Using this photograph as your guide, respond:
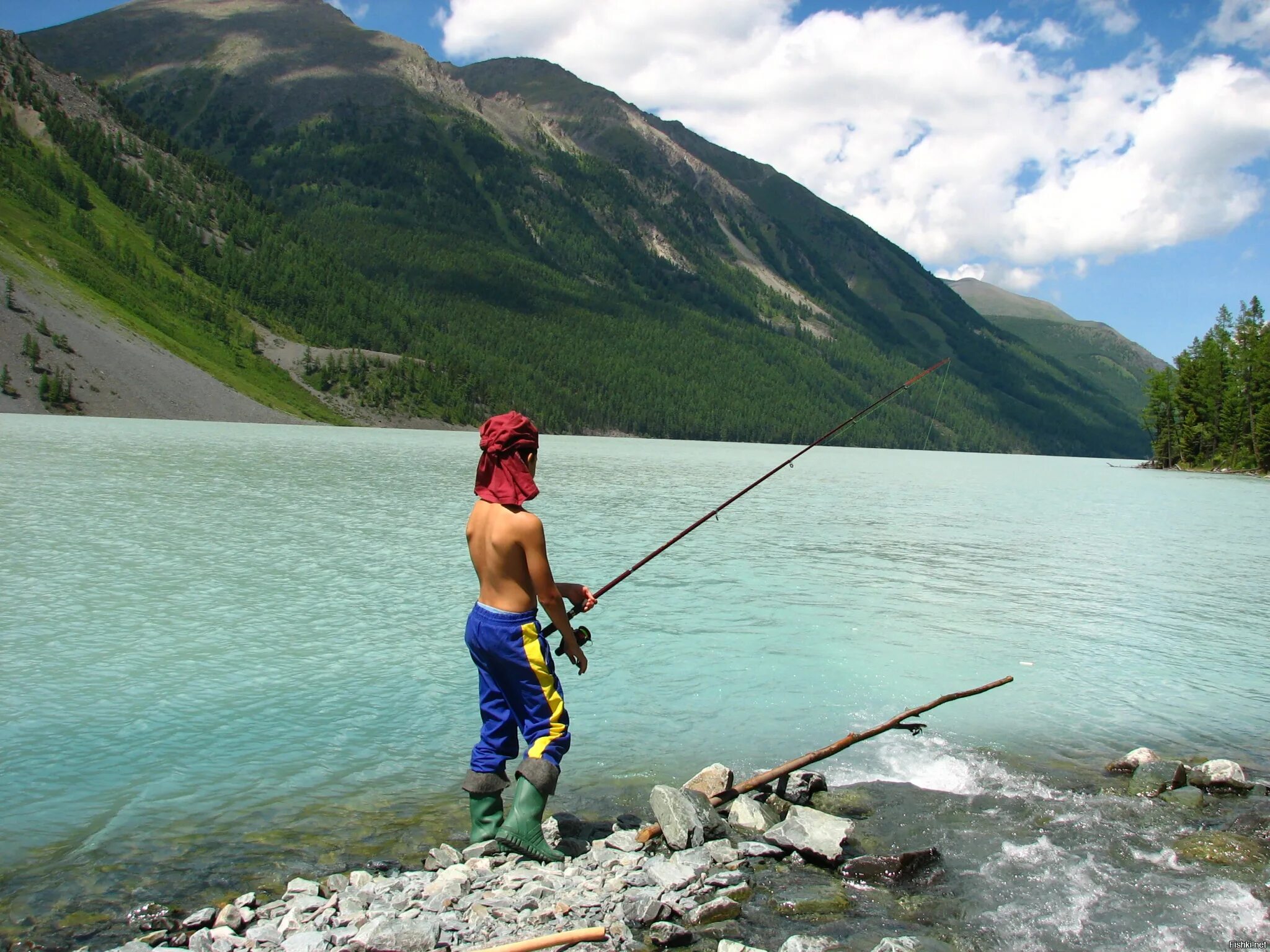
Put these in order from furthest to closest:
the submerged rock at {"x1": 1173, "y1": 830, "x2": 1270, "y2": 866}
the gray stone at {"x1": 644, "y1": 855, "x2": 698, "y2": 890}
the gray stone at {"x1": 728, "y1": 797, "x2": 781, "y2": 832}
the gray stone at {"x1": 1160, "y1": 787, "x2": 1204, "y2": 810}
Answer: the gray stone at {"x1": 1160, "y1": 787, "x2": 1204, "y2": 810} → the gray stone at {"x1": 728, "y1": 797, "x2": 781, "y2": 832} → the submerged rock at {"x1": 1173, "y1": 830, "x2": 1270, "y2": 866} → the gray stone at {"x1": 644, "y1": 855, "x2": 698, "y2": 890}

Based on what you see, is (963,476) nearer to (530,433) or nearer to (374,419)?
(530,433)

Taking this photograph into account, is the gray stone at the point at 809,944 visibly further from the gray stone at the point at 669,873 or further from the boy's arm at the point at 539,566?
the boy's arm at the point at 539,566

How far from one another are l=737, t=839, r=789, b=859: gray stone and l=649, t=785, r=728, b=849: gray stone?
0.82 ft

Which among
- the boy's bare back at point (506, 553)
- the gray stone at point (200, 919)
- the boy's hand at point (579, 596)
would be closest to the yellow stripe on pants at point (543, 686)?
the boy's bare back at point (506, 553)

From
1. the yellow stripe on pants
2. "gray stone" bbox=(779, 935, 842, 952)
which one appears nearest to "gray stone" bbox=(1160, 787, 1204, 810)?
"gray stone" bbox=(779, 935, 842, 952)

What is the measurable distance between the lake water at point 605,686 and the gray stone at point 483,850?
1.70 ft

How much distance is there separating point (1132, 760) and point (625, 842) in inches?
218

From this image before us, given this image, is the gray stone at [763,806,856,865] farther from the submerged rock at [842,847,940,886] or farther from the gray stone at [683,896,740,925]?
the gray stone at [683,896,740,925]

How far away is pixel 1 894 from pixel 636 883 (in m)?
4.08

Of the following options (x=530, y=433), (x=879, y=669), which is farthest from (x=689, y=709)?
(x=530, y=433)

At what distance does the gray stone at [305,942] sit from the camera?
194 inches

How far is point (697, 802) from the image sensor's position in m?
6.92

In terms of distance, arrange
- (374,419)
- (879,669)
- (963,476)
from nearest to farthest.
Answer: (879,669), (963,476), (374,419)

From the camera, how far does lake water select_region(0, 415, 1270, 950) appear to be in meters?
6.56
